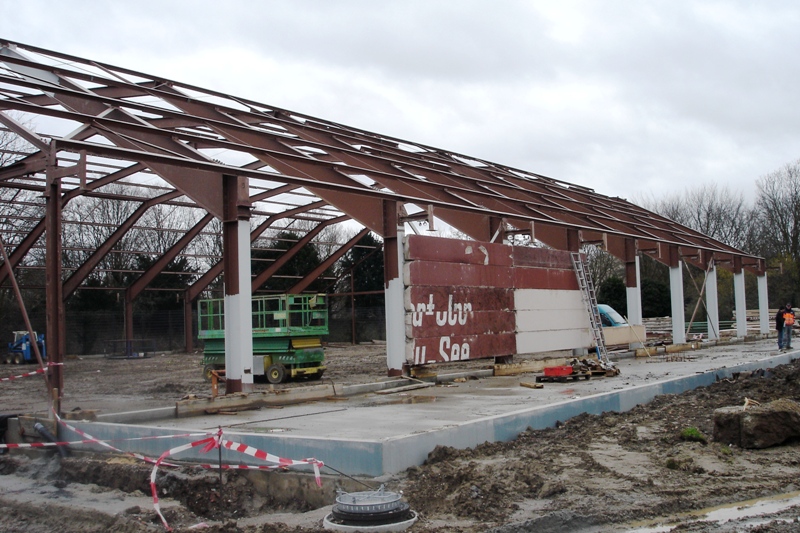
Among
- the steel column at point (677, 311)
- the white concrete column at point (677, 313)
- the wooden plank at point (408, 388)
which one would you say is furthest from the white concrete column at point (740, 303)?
the wooden plank at point (408, 388)

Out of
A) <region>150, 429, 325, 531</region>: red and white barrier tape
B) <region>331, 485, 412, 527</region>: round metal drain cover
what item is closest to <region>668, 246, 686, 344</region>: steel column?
<region>150, 429, 325, 531</region>: red and white barrier tape

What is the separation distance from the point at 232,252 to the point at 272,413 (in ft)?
10.4

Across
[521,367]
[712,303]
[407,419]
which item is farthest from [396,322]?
[712,303]

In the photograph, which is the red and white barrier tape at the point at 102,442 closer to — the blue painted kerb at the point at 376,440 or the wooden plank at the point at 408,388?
the blue painted kerb at the point at 376,440

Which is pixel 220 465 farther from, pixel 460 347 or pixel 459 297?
pixel 459 297

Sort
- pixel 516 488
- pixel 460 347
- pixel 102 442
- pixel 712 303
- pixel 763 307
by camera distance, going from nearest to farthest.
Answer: pixel 516 488 < pixel 102 442 < pixel 460 347 < pixel 712 303 < pixel 763 307

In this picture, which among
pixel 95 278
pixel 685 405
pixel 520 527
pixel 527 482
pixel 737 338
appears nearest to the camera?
pixel 520 527

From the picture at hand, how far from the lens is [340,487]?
7.29 metres

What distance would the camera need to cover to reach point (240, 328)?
13039mm

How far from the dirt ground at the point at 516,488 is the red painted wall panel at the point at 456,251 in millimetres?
6643

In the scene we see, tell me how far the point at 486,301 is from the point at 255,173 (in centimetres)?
769

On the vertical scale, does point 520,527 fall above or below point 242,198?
below

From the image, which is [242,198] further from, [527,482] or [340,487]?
[527,482]

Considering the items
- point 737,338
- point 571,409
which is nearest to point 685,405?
point 571,409
